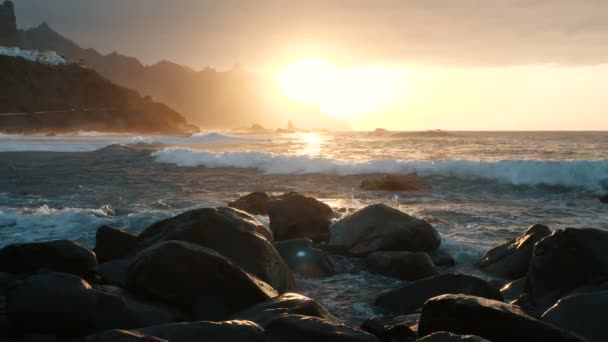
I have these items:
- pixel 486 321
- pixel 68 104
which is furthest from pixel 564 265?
pixel 68 104

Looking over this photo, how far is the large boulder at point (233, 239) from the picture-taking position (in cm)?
597

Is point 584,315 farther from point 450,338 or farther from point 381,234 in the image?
point 381,234

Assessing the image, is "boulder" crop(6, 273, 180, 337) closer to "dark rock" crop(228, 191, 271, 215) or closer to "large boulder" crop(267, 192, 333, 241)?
"large boulder" crop(267, 192, 333, 241)

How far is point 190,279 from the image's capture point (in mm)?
4887

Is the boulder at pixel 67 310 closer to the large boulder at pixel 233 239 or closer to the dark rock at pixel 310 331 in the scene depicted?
the dark rock at pixel 310 331

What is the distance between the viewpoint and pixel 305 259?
7672mm

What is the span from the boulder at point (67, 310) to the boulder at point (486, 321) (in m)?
2.25

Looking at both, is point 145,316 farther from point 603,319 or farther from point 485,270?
point 485,270

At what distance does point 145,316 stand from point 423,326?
7.54 feet

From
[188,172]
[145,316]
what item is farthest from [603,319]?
[188,172]

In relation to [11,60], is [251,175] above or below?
below

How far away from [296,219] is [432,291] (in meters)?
4.60

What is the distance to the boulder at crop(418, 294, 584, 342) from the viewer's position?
12.3 ft

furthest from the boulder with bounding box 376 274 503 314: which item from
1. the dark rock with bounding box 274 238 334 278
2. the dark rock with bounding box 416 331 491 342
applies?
the dark rock with bounding box 416 331 491 342
